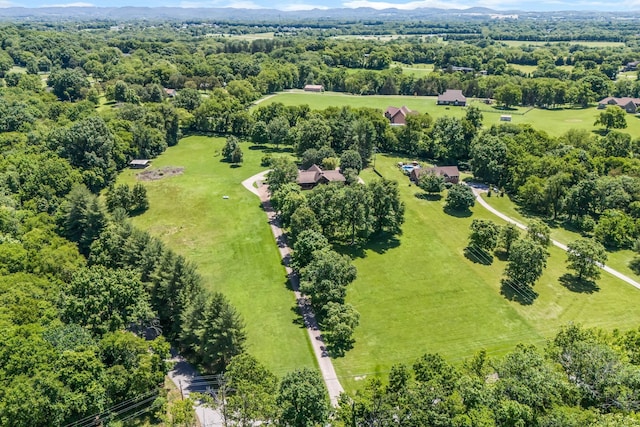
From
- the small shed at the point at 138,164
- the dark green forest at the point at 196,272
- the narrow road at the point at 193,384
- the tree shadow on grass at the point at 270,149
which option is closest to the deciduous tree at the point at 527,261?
the dark green forest at the point at 196,272

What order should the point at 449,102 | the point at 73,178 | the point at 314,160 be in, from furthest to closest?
the point at 449,102
the point at 314,160
the point at 73,178

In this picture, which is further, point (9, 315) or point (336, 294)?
point (336, 294)

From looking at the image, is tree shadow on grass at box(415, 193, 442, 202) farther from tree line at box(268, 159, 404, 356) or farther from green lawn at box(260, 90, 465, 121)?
green lawn at box(260, 90, 465, 121)

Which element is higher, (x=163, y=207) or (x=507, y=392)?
(x=507, y=392)

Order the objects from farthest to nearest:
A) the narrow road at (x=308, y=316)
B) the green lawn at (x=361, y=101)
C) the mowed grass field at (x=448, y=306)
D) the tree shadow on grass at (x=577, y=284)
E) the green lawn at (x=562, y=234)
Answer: the green lawn at (x=361, y=101) → the green lawn at (x=562, y=234) → the tree shadow on grass at (x=577, y=284) → the mowed grass field at (x=448, y=306) → the narrow road at (x=308, y=316)

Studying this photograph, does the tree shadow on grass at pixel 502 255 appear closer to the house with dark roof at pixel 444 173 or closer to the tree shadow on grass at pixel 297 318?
the house with dark roof at pixel 444 173

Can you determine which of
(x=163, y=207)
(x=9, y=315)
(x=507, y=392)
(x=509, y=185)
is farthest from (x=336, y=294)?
(x=509, y=185)

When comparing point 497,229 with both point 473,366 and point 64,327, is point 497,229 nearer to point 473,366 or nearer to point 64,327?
point 473,366

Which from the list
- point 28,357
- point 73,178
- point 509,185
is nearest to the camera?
point 28,357
